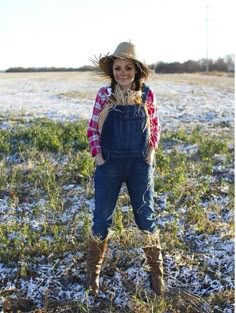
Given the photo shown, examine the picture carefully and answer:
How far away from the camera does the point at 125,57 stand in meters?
3.63

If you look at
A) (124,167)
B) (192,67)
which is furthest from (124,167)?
(192,67)

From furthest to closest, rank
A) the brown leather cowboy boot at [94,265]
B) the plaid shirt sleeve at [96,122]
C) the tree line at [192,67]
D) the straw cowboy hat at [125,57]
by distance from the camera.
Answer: the tree line at [192,67] → the brown leather cowboy boot at [94,265] → the plaid shirt sleeve at [96,122] → the straw cowboy hat at [125,57]

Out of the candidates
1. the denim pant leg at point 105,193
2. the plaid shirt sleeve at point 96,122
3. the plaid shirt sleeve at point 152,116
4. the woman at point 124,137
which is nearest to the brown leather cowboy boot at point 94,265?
the woman at point 124,137

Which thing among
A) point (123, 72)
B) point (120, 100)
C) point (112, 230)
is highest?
point (123, 72)

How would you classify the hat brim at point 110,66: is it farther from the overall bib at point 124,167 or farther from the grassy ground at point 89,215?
the grassy ground at point 89,215

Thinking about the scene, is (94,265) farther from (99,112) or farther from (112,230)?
(99,112)

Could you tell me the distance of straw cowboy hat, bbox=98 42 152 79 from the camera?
3631 millimetres

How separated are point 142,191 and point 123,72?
97cm

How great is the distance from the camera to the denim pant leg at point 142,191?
151 inches

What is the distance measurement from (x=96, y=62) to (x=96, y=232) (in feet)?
4.57

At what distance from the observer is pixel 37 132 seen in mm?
8047

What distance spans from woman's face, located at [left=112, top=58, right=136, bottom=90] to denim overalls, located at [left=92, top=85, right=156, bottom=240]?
0.21 metres

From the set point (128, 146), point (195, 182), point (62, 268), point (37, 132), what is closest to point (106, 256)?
point (62, 268)

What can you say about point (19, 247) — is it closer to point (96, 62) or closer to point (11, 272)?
point (11, 272)
